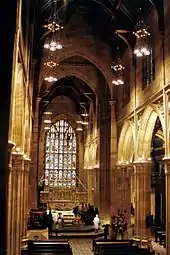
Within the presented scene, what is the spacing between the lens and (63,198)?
1599 inches

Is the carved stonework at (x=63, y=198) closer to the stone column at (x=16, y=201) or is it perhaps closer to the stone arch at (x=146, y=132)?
the stone arch at (x=146, y=132)

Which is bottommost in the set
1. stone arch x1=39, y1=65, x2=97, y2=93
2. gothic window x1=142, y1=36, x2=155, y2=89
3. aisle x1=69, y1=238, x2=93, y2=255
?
aisle x1=69, y1=238, x2=93, y2=255

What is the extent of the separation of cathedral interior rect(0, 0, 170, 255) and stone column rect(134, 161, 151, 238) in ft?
0.17

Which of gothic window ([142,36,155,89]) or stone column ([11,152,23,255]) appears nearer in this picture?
stone column ([11,152,23,255])

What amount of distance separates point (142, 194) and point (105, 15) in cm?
1121

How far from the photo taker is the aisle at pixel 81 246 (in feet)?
70.0

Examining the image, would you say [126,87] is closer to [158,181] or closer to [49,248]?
[158,181]

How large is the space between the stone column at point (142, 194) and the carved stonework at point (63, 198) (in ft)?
61.8

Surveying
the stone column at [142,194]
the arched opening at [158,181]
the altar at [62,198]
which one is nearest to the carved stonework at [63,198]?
the altar at [62,198]

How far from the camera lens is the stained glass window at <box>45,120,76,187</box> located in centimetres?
4462

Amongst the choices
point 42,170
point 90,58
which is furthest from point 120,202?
point 42,170

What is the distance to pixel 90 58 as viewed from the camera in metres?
28.4

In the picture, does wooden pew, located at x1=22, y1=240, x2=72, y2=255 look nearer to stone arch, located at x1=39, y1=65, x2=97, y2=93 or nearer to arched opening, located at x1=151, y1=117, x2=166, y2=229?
arched opening, located at x1=151, y1=117, x2=166, y2=229

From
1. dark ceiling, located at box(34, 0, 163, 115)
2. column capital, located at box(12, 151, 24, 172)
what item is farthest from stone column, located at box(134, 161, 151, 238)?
column capital, located at box(12, 151, 24, 172)
